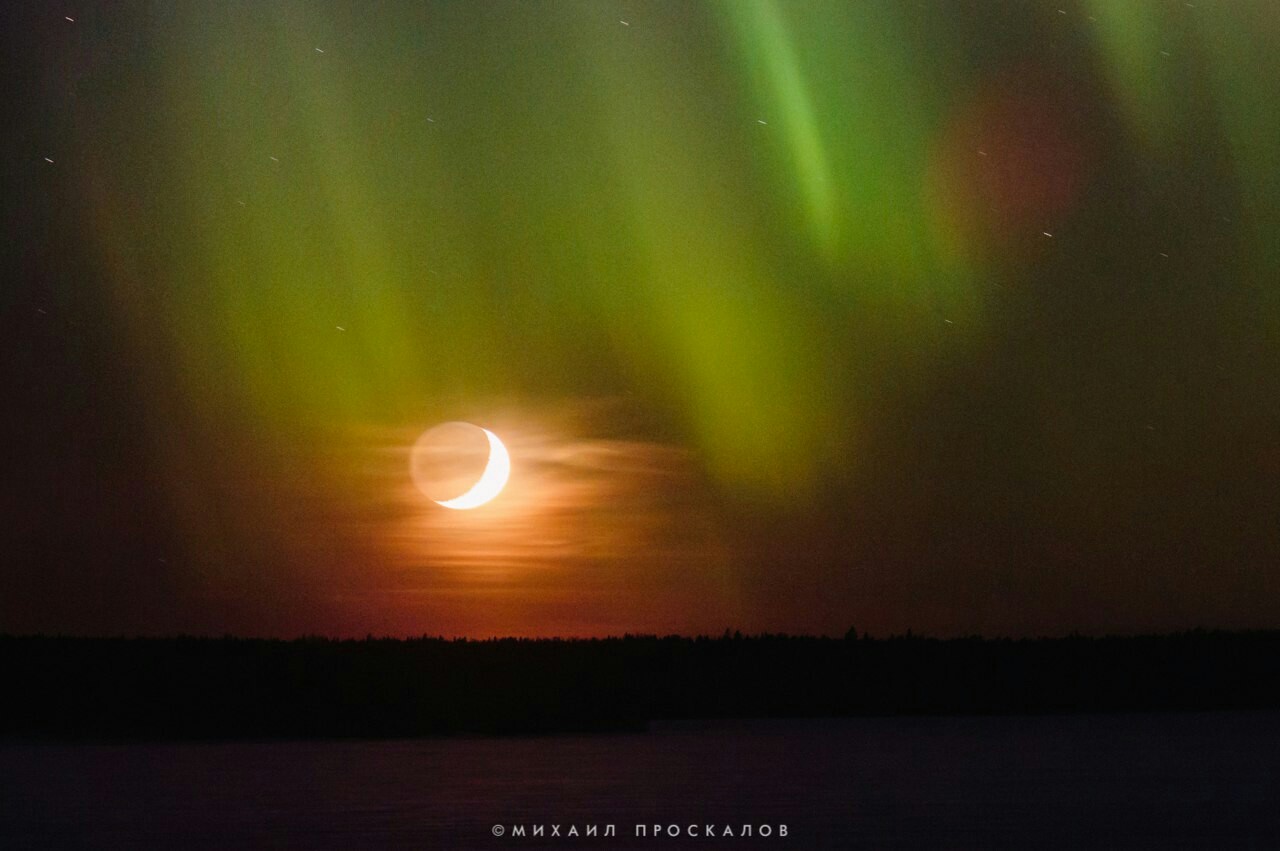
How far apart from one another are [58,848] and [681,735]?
2325 cm

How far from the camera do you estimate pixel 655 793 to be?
17734 mm

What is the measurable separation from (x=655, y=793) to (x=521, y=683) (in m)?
21.6

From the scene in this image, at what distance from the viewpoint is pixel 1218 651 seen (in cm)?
5769

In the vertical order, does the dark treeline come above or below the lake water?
above

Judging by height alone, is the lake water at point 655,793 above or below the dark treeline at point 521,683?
below

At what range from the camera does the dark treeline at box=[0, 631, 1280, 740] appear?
3819 cm

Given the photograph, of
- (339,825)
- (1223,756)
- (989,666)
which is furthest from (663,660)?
(339,825)

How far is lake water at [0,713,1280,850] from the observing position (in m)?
13.7

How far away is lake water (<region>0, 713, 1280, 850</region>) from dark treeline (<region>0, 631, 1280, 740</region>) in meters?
7.70

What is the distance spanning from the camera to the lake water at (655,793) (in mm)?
13695

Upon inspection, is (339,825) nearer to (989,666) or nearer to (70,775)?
(70,775)

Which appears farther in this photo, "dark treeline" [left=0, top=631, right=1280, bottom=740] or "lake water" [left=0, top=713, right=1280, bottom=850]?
"dark treeline" [left=0, top=631, right=1280, bottom=740]

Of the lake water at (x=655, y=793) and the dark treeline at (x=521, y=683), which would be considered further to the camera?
the dark treeline at (x=521, y=683)

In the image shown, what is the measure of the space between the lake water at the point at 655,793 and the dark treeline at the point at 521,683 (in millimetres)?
7704
